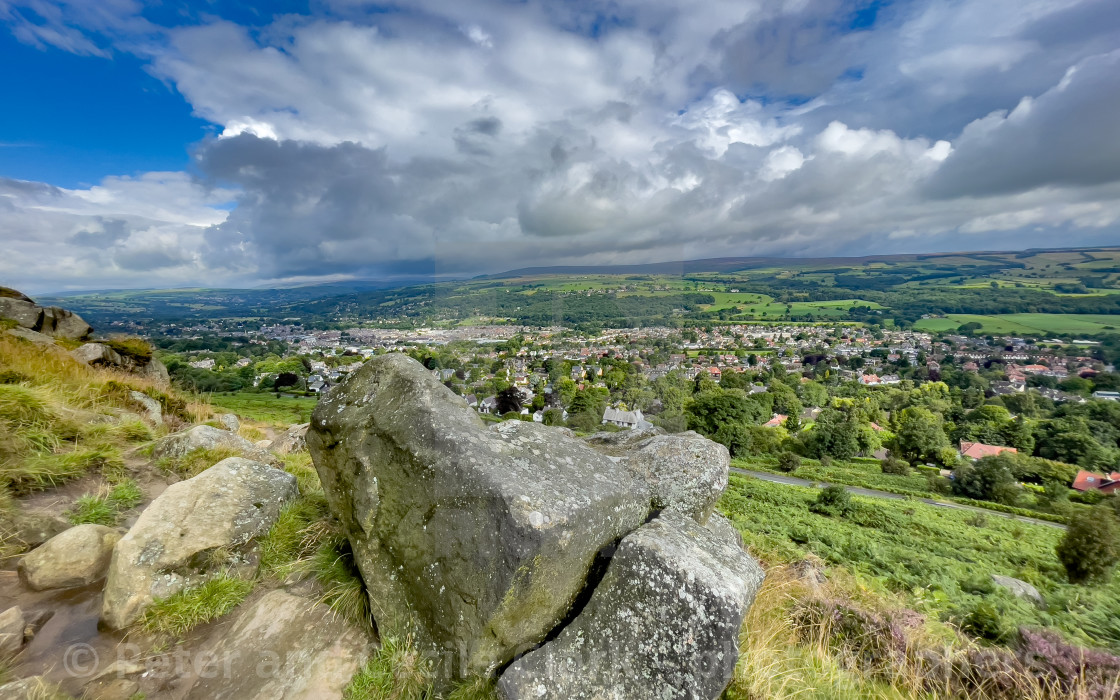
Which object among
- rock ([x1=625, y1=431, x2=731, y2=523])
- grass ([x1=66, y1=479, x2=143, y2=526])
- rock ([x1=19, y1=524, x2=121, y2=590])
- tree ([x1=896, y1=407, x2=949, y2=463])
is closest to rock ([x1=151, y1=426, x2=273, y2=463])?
grass ([x1=66, y1=479, x2=143, y2=526])

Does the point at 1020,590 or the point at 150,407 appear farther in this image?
the point at 1020,590

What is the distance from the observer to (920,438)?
53719 mm

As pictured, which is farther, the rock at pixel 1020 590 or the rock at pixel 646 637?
the rock at pixel 1020 590

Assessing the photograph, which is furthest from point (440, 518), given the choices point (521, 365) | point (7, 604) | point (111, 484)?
point (521, 365)

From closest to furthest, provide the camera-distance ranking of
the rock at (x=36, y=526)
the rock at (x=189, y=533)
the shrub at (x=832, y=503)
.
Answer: the rock at (x=189, y=533), the rock at (x=36, y=526), the shrub at (x=832, y=503)

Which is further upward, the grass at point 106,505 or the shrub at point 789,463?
the grass at point 106,505

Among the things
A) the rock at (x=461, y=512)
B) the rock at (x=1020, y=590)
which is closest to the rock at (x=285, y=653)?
the rock at (x=461, y=512)

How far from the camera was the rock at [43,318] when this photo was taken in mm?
14992

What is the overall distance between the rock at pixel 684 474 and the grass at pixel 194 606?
15.6 feet

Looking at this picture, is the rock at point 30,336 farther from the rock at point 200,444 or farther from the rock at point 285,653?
the rock at point 285,653

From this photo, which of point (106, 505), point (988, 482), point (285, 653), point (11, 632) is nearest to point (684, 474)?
point (285, 653)

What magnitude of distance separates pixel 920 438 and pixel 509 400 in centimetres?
5316

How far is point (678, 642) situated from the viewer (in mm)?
3557

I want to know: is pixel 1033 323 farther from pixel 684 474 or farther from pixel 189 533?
pixel 189 533
